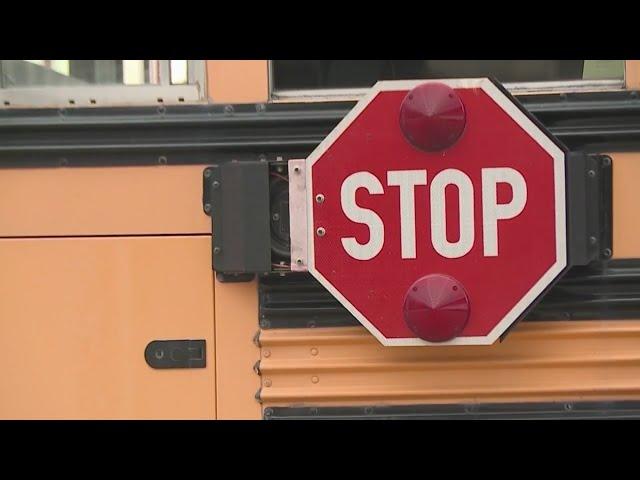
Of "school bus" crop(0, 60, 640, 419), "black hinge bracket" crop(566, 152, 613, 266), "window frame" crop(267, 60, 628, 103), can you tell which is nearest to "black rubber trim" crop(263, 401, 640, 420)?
"school bus" crop(0, 60, 640, 419)

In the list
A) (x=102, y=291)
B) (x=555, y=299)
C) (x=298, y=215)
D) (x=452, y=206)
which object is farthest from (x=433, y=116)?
(x=102, y=291)

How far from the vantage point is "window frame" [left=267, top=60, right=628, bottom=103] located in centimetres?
131

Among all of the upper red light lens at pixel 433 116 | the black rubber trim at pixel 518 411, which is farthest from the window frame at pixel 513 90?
the black rubber trim at pixel 518 411

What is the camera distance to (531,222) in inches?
49.2

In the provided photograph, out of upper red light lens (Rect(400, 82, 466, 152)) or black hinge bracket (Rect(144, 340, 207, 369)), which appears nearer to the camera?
upper red light lens (Rect(400, 82, 466, 152))

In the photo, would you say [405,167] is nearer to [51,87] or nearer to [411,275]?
[411,275]

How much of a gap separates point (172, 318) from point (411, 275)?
435 mm

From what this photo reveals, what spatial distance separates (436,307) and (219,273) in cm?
39

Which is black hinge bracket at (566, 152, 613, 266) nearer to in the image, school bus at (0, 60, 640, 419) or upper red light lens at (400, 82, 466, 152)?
school bus at (0, 60, 640, 419)

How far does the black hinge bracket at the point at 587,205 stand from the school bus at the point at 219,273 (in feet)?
0.07

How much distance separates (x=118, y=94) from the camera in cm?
134

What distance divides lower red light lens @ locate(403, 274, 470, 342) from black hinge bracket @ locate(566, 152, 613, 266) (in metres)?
0.20

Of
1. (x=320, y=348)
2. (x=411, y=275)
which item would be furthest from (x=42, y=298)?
(x=411, y=275)

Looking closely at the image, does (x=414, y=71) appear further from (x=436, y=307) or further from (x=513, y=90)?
(x=436, y=307)
